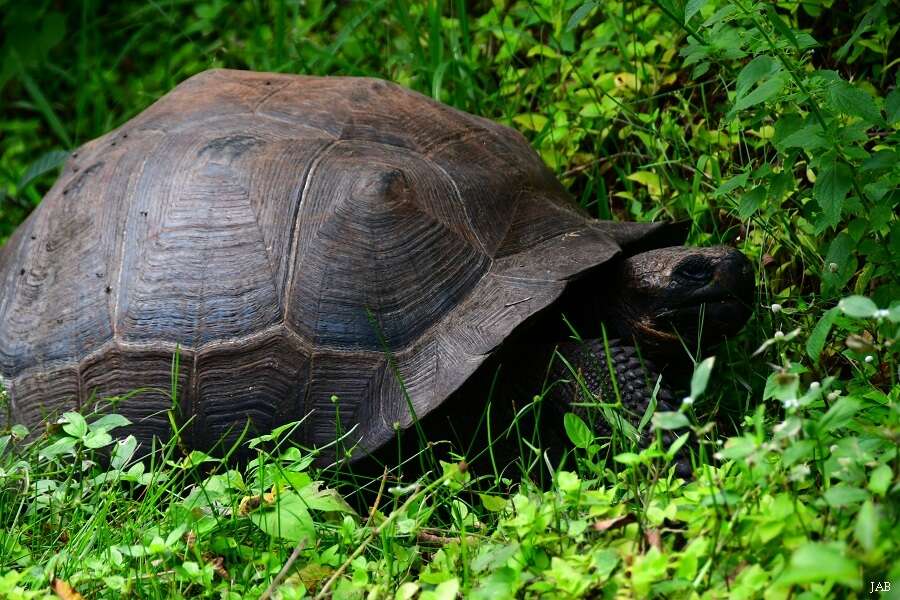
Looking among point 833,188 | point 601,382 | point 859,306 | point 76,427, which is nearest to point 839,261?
point 833,188

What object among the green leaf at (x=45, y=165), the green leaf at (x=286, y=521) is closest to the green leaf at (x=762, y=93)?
the green leaf at (x=286, y=521)

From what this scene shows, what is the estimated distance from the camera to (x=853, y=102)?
8.11 feet

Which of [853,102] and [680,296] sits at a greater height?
[853,102]

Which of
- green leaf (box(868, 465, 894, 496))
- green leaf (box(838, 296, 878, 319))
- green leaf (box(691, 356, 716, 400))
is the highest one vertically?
green leaf (box(838, 296, 878, 319))

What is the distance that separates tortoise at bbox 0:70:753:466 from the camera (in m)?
2.86

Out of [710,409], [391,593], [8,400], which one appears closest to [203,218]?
[8,400]

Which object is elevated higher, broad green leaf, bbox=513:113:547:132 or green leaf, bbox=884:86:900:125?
green leaf, bbox=884:86:900:125

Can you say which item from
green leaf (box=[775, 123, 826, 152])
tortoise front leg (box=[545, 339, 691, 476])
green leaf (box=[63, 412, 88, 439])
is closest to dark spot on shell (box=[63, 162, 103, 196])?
green leaf (box=[63, 412, 88, 439])

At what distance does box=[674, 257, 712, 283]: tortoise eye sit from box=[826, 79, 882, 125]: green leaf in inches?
24.4

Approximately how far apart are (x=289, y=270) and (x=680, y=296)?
116 centimetres

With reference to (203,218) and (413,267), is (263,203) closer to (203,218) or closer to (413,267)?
(203,218)

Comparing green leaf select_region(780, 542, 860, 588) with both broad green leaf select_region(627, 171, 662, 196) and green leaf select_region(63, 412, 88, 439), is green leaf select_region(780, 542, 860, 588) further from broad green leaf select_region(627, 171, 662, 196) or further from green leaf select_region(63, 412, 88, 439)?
broad green leaf select_region(627, 171, 662, 196)

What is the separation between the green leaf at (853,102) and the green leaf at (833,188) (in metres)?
0.16

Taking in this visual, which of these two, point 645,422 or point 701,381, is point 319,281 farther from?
point 701,381
